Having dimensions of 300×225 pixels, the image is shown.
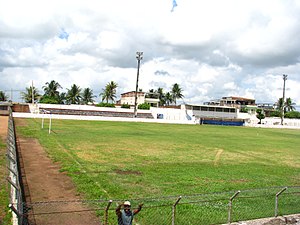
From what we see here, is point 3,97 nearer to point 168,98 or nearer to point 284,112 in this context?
point 168,98

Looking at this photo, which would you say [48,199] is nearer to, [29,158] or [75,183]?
[75,183]

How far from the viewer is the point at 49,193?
44.2 ft

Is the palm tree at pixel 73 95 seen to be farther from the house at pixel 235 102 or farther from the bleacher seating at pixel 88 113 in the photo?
the house at pixel 235 102

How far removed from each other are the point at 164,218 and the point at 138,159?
12.4 metres

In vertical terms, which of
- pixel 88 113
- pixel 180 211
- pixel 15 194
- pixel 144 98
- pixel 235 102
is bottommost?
pixel 180 211

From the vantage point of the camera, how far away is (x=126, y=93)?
14650 cm

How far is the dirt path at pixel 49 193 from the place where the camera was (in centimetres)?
1033

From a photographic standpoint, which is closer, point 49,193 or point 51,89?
point 49,193

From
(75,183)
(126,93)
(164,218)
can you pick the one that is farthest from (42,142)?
(126,93)

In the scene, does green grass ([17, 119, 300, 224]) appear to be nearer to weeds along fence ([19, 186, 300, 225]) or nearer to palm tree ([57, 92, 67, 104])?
weeds along fence ([19, 186, 300, 225])

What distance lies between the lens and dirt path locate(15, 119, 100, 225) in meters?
10.3

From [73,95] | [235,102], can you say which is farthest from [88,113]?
[235,102]

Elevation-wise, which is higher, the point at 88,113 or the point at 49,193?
the point at 88,113

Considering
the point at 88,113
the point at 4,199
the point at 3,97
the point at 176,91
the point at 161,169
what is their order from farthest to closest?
the point at 176,91, the point at 3,97, the point at 88,113, the point at 161,169, the point at 4,199
